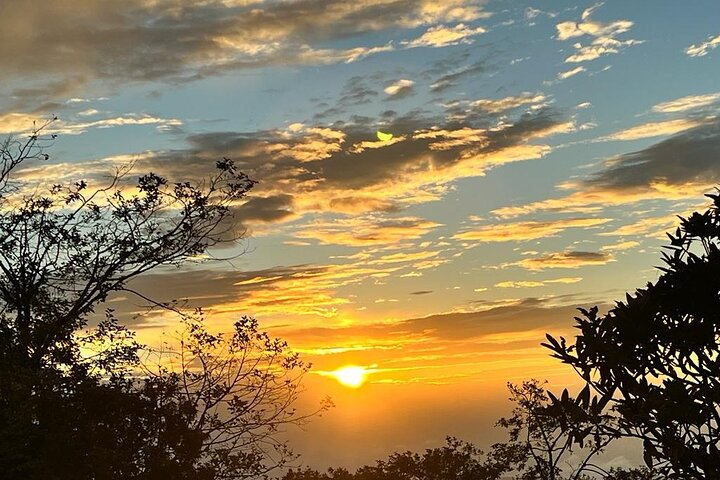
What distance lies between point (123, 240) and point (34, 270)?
8.50 ft

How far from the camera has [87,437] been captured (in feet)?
60.8

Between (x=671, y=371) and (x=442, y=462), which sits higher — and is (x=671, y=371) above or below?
above

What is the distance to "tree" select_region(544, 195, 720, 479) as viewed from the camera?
10406mm

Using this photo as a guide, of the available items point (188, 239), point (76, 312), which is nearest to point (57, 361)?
point (76, 312)

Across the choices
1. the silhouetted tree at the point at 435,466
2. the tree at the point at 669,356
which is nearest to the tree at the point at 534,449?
the silhouetted tree at the point at 435,466

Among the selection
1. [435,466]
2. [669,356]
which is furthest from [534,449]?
[669,356]

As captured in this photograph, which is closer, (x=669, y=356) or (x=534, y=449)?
(x=669, y=356)

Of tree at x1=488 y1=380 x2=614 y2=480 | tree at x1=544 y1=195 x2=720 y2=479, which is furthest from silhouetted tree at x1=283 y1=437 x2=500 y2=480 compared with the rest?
tree at x1=544 y1=195 x2=720 y2=479

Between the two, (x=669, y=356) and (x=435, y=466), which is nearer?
(x=669, y=356)

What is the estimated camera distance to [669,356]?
11.6 metres

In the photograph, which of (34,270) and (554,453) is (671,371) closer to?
(34,270)

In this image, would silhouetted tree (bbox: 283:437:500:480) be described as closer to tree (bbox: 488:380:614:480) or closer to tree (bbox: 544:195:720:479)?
tree (bbox: 488:380:614:480)

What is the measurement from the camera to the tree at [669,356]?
1041 centimetres

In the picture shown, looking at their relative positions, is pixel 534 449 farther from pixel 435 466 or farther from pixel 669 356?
pixel 669 356
